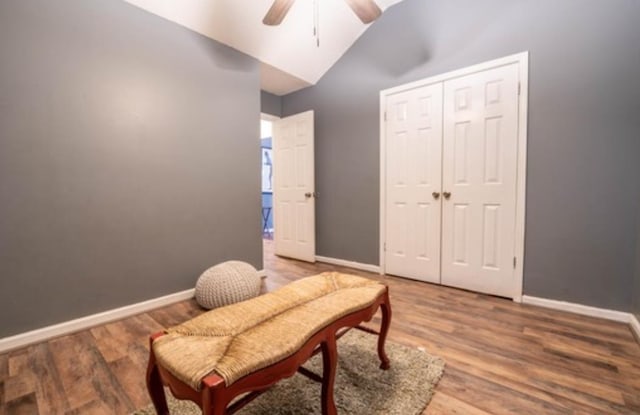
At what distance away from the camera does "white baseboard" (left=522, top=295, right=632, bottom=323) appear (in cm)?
211

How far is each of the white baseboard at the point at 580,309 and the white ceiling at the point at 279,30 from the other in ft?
10.8

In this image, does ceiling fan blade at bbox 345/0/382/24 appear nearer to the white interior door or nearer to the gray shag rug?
the white interior door

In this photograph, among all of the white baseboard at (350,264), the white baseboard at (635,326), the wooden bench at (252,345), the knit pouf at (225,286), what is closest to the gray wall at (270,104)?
the white baseboard at (350,264)

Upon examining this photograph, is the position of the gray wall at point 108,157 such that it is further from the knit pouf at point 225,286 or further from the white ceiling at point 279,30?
the knit pouf at point 225,286

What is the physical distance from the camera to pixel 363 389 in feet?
4.61

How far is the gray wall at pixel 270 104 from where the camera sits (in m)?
4.08

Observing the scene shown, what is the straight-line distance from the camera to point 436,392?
4.59ft

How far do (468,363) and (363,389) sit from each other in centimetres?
68

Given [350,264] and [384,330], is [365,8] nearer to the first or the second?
[384,330]

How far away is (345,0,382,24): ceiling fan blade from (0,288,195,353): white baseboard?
2.77 meters

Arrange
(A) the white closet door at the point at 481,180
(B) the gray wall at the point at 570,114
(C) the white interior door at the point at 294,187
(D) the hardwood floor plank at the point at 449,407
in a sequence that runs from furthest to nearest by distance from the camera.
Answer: (C) the white interior door at the point at 294,187 → (A) the white closet door at the point at 481,180 → (B) the gray wall at the point at 570,114 → (D) the hardwood floor plank at the point at 449,407

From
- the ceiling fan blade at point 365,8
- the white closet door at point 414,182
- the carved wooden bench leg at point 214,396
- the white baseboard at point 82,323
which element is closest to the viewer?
the carved wooden bench leg at point 214,396

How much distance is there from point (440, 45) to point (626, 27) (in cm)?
133

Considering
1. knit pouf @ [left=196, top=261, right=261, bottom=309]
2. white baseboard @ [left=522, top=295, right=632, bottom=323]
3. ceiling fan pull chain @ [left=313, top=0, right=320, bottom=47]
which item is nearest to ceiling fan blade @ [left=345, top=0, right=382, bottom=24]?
ceiling fan pull chain @ [left=313, top=0, right=320, bottom=47]
